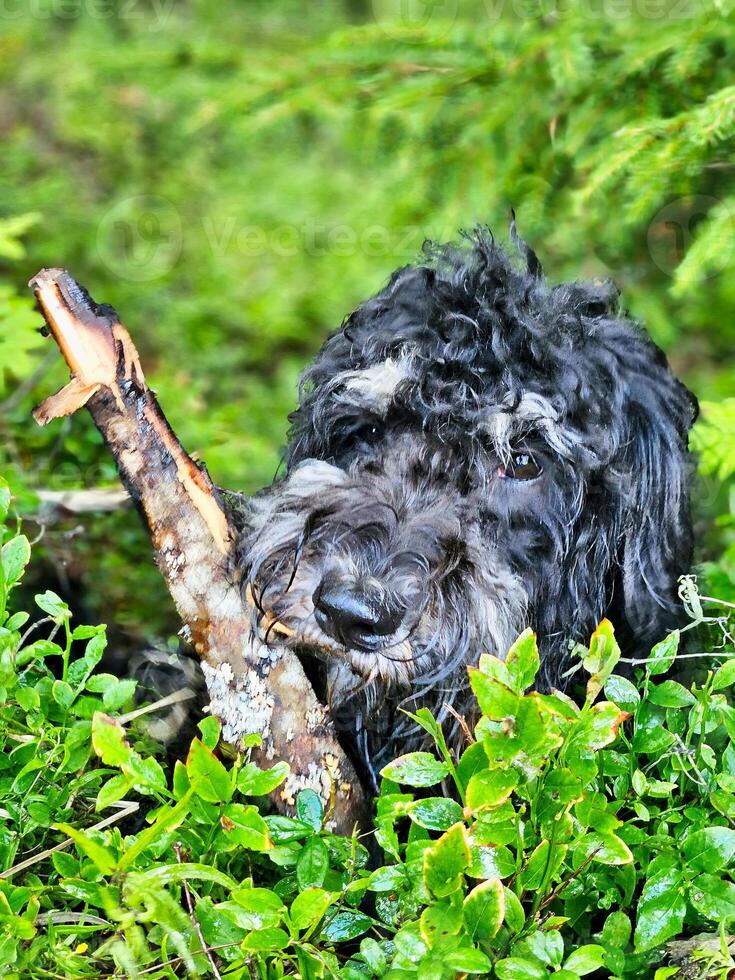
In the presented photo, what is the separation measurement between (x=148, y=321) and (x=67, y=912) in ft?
17.5

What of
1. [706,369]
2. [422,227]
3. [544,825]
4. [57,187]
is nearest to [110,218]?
[57,187]

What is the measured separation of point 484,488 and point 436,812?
1113mm

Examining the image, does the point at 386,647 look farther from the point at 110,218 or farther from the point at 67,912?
the point at 110,218

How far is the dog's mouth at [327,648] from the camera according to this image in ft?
7.70

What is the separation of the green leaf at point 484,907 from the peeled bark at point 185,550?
662 mm

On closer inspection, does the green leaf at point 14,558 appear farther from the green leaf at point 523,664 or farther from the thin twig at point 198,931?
the green leaf at point 523,664

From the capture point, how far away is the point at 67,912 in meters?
1.90

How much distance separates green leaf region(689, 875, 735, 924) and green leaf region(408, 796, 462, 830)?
480 millimetres

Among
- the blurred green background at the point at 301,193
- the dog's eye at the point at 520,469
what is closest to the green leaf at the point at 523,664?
the dog's eye at the point at 520,469

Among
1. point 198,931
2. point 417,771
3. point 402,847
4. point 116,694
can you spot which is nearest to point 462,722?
point 417,771

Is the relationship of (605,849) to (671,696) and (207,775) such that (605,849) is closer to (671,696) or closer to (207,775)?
(671,696)

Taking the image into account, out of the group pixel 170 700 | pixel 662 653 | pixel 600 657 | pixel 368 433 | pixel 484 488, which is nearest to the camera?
pixel 600 657

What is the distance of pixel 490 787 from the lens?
167cm

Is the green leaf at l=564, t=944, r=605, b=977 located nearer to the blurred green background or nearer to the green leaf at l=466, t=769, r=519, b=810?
the green leaf at l=466, t=769, r=519, b=810
